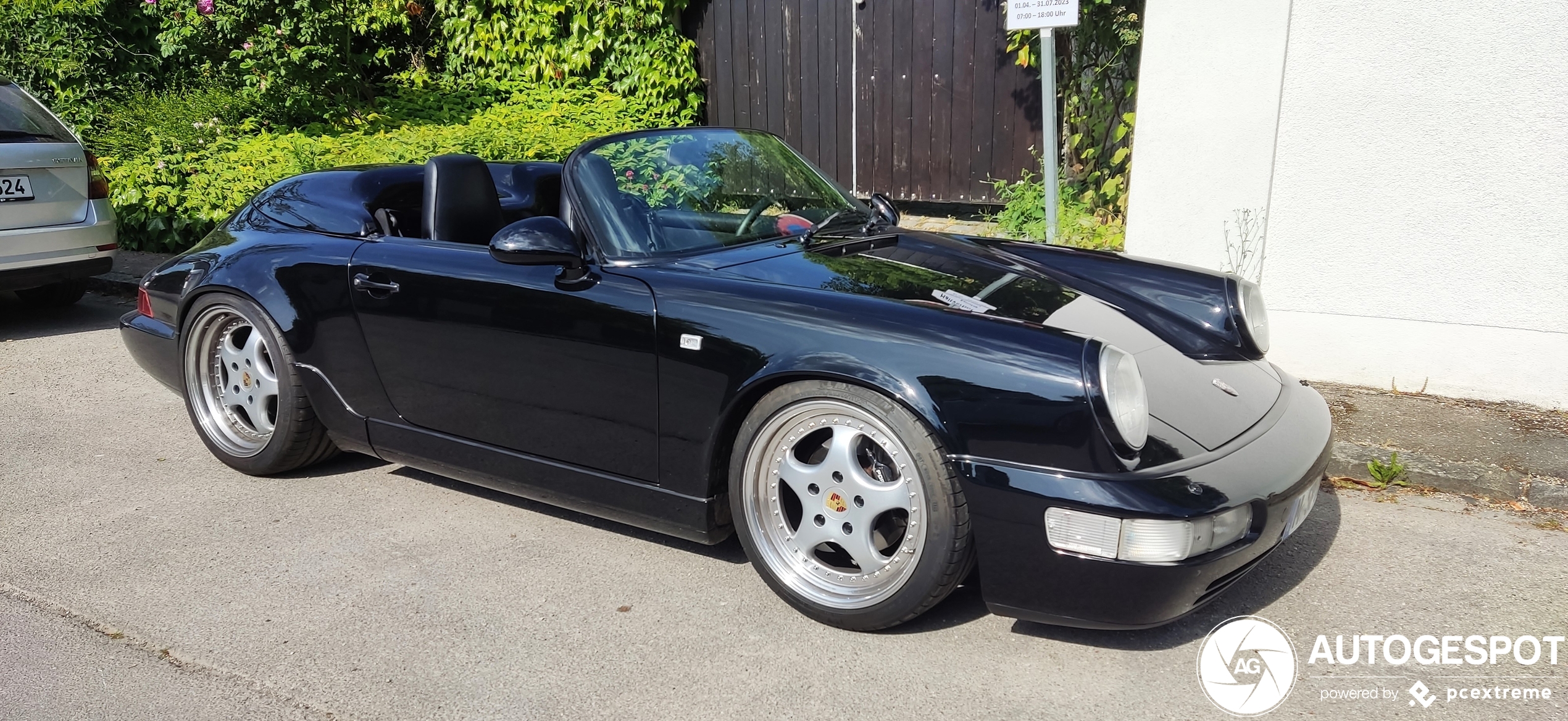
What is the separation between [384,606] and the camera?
3084 millimetres

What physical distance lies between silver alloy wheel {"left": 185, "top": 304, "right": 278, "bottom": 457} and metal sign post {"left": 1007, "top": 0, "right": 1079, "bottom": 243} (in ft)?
12.7

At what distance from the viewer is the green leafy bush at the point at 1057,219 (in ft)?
20.8

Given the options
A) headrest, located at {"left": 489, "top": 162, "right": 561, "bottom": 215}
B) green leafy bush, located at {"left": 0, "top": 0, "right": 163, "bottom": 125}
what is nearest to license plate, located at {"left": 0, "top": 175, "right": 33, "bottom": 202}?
headrest, located at {"left": 489, "top": 162, "right": 561, "bottom": 215}

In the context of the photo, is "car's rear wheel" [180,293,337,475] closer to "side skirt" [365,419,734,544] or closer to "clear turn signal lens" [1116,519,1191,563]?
"side skirt" [365,419,734,544]

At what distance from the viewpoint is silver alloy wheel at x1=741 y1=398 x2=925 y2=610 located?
2734 mm

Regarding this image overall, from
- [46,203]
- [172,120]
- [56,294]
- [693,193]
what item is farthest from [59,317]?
[693,193]

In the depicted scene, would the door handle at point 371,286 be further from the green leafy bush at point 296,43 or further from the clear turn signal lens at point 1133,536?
the green leafy bush at point 296,43

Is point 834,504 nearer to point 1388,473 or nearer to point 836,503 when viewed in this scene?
point 836,503

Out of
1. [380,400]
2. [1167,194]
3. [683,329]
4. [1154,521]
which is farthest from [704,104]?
[1154,521]

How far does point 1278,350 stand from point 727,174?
306cm

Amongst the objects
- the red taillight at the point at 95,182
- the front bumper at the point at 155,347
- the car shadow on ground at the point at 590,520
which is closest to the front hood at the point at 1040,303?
the car shadow on ground at the point at 590,520

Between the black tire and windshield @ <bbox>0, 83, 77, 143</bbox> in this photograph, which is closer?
windshield @ <bbox>0, 83, 77, 143</bbox>

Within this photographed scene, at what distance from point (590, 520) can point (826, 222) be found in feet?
4.22

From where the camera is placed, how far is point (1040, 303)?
3143 mm
